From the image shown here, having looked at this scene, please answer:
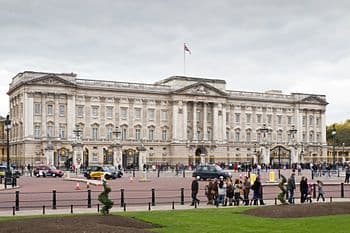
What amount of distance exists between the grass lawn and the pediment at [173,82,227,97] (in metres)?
98.1

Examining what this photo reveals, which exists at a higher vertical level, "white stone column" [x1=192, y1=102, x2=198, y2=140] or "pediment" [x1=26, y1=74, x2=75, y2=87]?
"pediment" [x1=26, y1=74, x2=75, y2=87]

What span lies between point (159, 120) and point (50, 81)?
2513cm

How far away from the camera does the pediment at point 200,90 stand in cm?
12300

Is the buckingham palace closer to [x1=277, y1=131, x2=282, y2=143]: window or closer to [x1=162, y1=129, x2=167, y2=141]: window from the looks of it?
[x1=162, y1=129, x2=167, y2=141]: window

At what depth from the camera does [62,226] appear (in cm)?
1908

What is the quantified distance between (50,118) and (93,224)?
92486 millimetres

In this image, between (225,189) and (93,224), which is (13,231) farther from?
(225,189)

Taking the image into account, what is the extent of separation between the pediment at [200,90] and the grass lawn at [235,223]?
322 ft

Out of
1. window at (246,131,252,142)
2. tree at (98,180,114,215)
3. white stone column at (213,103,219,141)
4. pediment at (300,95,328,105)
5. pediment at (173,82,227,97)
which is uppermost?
pediment at (173,82,227,97)

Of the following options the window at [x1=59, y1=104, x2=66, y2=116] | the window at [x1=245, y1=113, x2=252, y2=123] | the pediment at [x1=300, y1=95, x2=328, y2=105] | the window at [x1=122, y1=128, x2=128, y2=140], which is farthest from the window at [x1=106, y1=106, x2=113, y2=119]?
the pediment at [x1=300, y1=95, x2=328, y2=105]

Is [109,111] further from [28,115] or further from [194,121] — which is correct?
[194,121]

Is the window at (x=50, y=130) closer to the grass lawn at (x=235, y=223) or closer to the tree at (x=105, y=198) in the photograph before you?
the grass lawn at (x=235, y=223)

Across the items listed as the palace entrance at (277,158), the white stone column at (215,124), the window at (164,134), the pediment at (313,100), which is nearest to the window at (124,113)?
the window at (164,134)

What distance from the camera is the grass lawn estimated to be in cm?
1938
